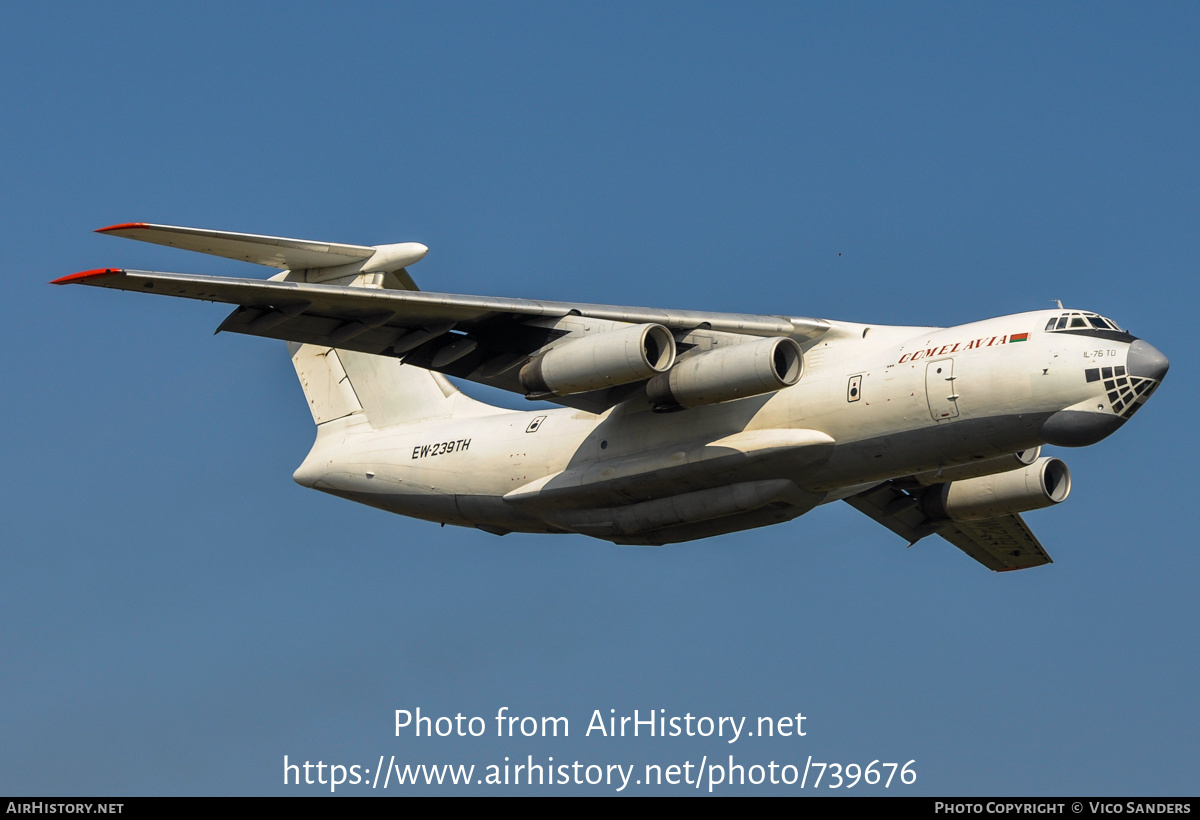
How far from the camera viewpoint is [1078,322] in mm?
13367

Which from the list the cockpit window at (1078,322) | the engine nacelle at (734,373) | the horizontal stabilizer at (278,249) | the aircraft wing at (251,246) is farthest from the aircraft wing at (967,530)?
the aircraft wing at (251,246)

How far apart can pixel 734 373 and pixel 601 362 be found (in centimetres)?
117

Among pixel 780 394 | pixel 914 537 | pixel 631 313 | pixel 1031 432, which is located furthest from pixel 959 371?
pixel 914 537

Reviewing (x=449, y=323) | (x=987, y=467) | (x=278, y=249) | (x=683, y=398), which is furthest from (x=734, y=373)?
(x=278, y=249)

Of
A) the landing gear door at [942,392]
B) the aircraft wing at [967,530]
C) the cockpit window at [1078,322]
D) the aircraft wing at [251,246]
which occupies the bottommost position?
the aircraft wing at [967,530]

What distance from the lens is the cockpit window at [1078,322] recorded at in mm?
13352

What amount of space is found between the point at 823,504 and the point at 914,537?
8.22 ft

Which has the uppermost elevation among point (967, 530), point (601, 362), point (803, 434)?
point (601, 362)

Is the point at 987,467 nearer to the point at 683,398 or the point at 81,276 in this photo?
the point at 683,398

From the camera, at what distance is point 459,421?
17.0 m

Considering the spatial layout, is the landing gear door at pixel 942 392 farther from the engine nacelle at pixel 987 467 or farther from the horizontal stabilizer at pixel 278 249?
the horizontal stabilizer at pixel 278 249

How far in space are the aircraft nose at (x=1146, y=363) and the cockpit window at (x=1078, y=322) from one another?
0.32 m

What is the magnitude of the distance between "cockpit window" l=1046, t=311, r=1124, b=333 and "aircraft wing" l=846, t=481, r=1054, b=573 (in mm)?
3724
